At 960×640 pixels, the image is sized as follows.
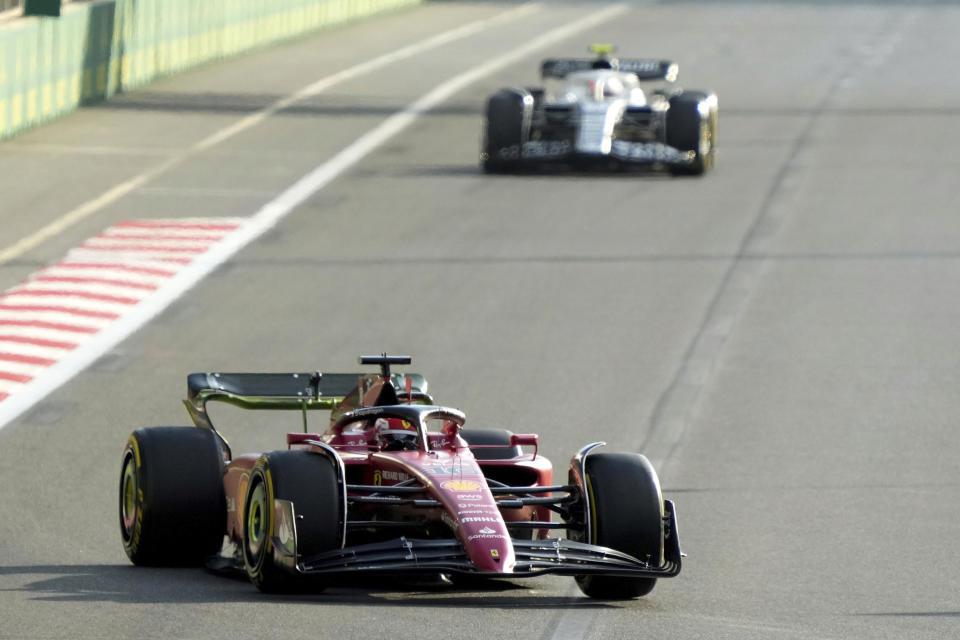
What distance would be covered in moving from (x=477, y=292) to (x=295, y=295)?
1.79 meters

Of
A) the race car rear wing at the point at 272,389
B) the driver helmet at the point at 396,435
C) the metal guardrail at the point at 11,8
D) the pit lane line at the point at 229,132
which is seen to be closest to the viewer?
the driver helmet at the point at 396,435

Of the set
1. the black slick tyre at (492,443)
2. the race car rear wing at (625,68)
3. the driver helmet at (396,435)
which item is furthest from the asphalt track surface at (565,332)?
the race car rear wing at (625,68)

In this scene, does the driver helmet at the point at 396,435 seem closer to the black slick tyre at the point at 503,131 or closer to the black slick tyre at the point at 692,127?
the black slick tyre at the point at 503,131

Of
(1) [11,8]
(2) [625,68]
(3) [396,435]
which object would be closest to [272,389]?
(3) [396,435]

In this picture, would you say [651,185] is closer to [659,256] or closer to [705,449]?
[659,256]

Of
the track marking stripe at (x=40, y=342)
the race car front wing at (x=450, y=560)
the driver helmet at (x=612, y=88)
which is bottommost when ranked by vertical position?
the track marking stripe at (x=40, y=342)

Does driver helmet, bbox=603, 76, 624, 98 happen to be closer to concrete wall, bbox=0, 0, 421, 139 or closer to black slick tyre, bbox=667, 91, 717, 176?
black slick tyre, bbox=667, 91, 717, 176

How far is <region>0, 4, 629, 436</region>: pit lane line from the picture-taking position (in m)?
16.1

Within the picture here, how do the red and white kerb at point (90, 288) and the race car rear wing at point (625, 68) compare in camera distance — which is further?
the race car rear wing at point (625, 68)

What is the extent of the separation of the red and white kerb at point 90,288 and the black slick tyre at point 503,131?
4.23 meters

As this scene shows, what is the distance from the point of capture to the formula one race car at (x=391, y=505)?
29.3 ft

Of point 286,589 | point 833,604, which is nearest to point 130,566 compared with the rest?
point 286,589

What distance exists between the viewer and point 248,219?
23.1 metres

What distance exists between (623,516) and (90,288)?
1085 cm
